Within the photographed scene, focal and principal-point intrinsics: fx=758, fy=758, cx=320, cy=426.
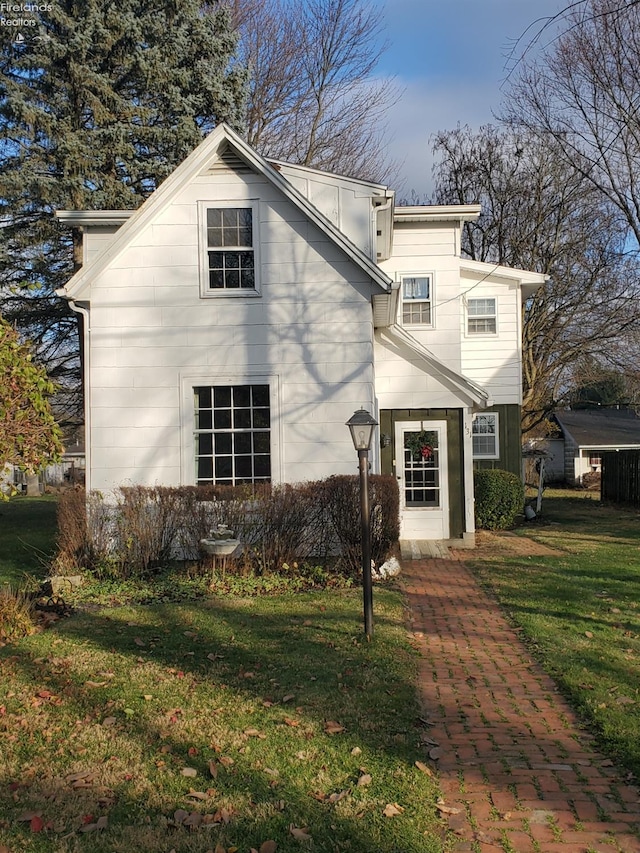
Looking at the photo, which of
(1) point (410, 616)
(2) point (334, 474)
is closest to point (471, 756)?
(1) point (410, 616)

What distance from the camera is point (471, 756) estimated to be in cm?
496

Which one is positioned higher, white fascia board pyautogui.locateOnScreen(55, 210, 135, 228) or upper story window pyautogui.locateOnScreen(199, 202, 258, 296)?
white fascia board pyautogui.locateOnScreen(55, 210, 135, 228)

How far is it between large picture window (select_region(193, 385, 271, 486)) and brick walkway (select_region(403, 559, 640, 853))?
4.81m

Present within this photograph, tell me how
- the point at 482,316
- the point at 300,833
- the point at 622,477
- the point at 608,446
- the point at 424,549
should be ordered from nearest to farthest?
the point at 300,833 < the point at 424,549 < the point at 482,316 < the point at 622,477 < the point at 608,446

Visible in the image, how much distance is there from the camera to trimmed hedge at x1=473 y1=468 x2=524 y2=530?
57.8ft

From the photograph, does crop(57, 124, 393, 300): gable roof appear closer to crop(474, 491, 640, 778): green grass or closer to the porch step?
the porch step

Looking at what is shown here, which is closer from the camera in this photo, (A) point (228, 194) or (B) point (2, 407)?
(B) point (2, 407)

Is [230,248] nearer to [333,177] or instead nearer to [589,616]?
[333,177]

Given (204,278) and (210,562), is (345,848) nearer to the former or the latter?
(210,562)

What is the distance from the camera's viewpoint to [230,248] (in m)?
12.2

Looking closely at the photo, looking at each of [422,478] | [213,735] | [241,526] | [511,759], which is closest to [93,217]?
[241,526]

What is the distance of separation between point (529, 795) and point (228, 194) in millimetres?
10065

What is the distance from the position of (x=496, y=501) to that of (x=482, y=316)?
4940mm

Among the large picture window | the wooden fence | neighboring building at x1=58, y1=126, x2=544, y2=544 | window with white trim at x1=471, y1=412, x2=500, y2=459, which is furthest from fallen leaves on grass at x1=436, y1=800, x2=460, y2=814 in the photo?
the wooden fence
